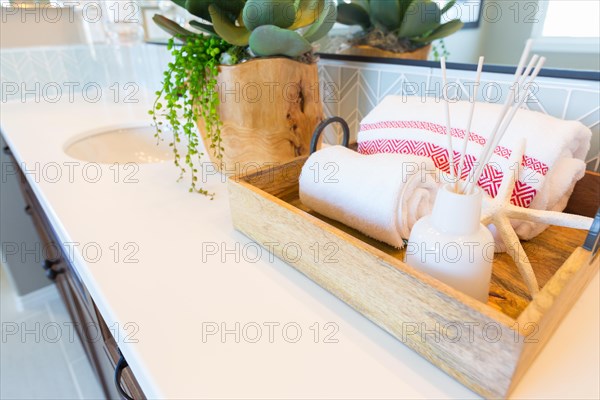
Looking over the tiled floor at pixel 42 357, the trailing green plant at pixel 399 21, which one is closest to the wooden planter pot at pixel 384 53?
the trailing green plant at pixel 399 21

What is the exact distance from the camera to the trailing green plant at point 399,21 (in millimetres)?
664

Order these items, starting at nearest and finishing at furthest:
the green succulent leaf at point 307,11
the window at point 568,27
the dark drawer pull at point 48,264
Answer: the window at point 568,27 → the green succulent leaf at point 307,11 → the dark drawer pull at point 48,264

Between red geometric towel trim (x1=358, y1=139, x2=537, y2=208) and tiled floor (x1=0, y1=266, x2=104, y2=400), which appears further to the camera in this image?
tiled floor (x1=0, y1=266, x2=104, y2=400)

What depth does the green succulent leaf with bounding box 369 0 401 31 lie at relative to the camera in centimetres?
67

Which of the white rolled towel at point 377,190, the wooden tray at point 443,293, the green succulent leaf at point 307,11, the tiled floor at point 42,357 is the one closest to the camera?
the wooden tray at point 443,293

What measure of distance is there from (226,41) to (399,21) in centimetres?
32

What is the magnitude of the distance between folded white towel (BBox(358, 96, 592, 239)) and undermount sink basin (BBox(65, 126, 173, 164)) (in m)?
0.76

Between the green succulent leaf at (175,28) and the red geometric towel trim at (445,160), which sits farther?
the green succulent leaf at (175,28)

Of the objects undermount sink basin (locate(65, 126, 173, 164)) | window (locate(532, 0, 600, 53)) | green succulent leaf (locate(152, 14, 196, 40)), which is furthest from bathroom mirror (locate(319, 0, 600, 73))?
undermount sink basin (locate(65, 126, 173, 164))

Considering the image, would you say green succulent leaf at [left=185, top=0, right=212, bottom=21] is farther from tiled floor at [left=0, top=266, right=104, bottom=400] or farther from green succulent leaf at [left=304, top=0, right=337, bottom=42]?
tiled floor at [left=0, top=266, right=104, bottom=400]

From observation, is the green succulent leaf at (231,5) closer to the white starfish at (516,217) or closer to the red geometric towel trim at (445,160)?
the red geometric towel trim at (445,160)

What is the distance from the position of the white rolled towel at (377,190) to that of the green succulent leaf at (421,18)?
341mm

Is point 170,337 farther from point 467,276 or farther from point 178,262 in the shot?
point 467,276

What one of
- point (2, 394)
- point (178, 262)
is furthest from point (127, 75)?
point (178, 262)
